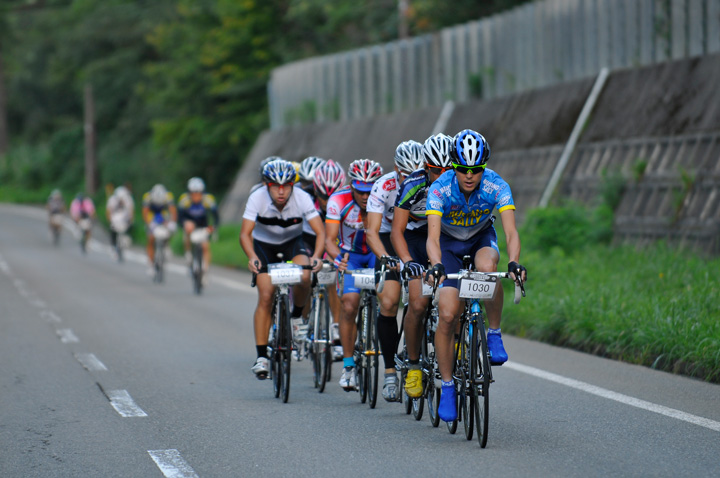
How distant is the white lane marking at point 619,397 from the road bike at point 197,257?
10142 mm

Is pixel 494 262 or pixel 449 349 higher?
pixel 494 262

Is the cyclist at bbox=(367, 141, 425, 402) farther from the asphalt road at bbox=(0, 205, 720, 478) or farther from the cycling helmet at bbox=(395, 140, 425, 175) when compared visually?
the asphalt road at bbox=(0, 205, 720, 478)

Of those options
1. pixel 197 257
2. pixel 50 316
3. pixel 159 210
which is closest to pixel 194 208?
pixel 197 257

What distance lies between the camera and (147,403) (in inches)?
353

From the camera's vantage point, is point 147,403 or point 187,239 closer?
point 147,403

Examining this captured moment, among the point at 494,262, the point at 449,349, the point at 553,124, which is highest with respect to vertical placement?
the point at 553,124

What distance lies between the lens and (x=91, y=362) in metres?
11.5

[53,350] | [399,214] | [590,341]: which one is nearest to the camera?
[399,214]

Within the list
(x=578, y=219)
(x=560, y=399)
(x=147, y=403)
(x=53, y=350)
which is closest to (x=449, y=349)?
(x=560, y=399)

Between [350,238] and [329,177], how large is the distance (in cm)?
77

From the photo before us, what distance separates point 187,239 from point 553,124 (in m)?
7.26

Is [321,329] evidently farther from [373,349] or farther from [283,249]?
[373,349]

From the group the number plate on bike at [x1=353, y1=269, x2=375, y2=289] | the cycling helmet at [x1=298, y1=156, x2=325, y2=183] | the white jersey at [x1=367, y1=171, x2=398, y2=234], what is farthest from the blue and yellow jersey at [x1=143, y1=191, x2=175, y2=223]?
the white jersey at [x1=367, y1=171, x2=398, y2=234]

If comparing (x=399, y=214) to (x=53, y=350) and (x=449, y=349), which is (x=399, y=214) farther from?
(x=53, y=350)
